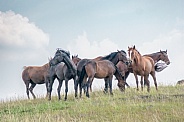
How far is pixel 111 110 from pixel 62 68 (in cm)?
Answer: 544

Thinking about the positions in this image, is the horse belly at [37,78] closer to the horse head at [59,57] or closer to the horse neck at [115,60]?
the horse head at [59,57]

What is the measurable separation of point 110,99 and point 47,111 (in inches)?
115

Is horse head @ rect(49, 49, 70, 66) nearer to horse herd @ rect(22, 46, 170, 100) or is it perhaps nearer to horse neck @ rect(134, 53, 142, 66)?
horse herd @ rect(22, 46, 170, 100)

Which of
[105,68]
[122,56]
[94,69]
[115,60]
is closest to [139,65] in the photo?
[122,56]

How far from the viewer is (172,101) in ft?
48.0

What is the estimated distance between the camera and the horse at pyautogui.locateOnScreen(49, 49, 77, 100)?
57.6 feet

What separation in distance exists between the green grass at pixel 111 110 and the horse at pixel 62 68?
1.63 meters

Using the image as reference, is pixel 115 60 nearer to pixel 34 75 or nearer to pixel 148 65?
pixel 148 65

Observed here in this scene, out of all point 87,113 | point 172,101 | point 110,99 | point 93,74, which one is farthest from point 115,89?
point 87,113

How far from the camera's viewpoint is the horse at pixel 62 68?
57.6ft

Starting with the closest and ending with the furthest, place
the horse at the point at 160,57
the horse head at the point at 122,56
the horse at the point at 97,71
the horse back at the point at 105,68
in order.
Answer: the horse at the point at 97,71 < the horse back at the point at 105,68 < the horse head at the point at 122,56 < the horse at the point at 160,57

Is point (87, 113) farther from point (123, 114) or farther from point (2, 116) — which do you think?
point (2, 116)

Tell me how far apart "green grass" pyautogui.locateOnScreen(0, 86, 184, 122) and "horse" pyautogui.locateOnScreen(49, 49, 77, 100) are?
64.3 inches

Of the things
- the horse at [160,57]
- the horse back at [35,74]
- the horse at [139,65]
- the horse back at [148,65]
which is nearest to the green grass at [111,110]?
the horse at [139,65]
